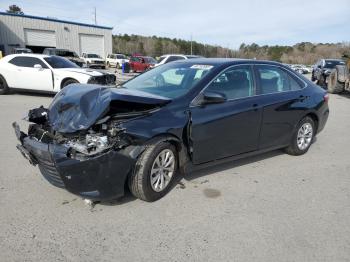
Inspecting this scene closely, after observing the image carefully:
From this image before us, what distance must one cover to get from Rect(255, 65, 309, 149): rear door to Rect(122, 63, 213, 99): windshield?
1.01 meters

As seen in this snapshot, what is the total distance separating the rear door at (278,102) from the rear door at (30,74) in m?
8.58

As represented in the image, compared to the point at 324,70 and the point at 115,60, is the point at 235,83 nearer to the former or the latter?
the point at 324,70

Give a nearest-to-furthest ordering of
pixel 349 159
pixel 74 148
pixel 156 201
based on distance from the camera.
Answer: pixel 74 148 → pixel 156 201 → pixel 349 159

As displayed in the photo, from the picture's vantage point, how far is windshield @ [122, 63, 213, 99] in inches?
169

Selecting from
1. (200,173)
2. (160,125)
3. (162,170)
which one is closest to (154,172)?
(162,170)

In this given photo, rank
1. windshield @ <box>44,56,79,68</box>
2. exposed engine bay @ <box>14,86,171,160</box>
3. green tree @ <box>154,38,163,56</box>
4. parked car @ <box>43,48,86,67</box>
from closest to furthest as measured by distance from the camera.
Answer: exposed engine bay @ <box>14,86,171,160</box> → windshield @ <box>44,56,79,68</box> → parked car @ <box>43,48,86,67</box> → green tree @ <box>154,38,163,56</box>

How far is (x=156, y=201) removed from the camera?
12.7 feet

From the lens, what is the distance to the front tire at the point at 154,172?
3.62 metres

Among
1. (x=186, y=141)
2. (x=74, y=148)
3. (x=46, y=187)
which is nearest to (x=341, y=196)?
(x=186, y=141)

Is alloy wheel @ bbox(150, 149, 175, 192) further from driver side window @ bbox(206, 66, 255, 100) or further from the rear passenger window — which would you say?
the rear passenger window

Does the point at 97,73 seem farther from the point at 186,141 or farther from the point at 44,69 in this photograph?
the point at 186,141

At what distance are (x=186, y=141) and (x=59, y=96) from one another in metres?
1.79

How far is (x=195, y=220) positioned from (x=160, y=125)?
1110 mm

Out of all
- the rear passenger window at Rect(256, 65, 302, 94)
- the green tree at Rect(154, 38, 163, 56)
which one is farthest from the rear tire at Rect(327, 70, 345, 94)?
the green tree at Rect(154, 38, 163, 56)
